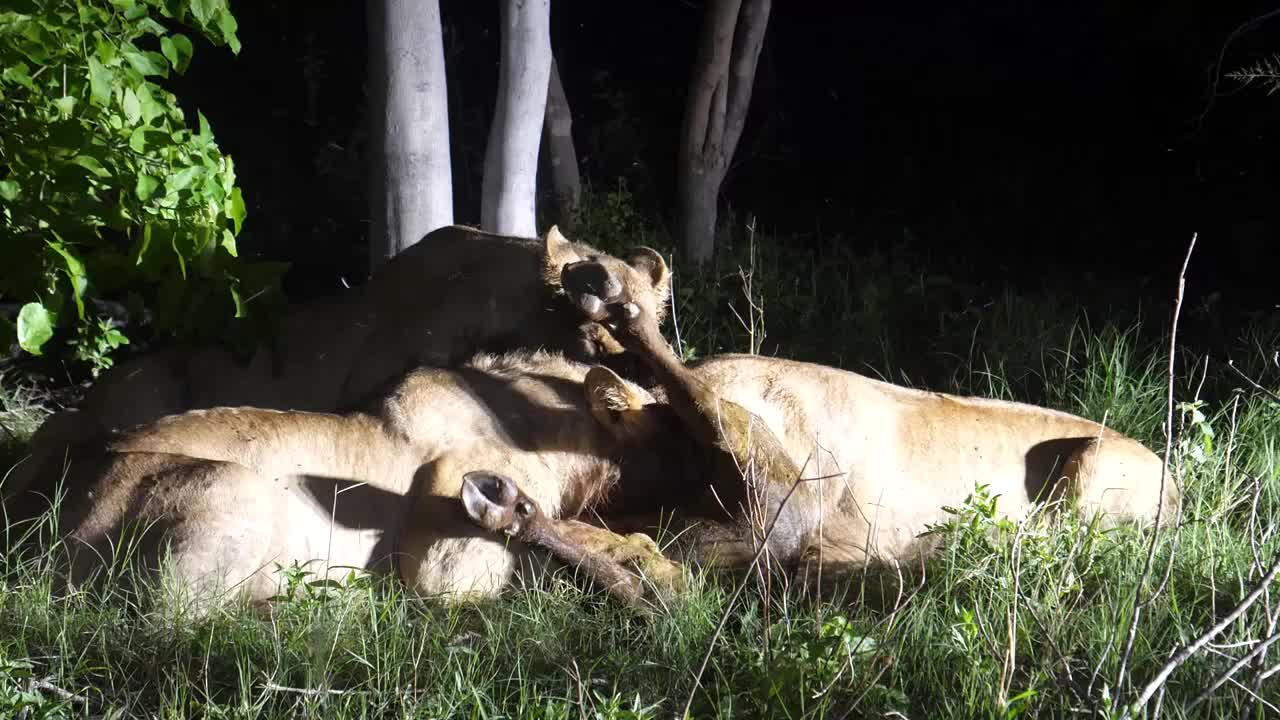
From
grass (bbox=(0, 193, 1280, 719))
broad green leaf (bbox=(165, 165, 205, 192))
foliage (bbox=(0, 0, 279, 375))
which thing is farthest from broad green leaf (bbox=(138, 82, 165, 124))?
grass (bbox=(0, 193, 1280, 719))

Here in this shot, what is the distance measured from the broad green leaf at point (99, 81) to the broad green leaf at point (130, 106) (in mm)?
62

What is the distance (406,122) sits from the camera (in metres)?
5.14

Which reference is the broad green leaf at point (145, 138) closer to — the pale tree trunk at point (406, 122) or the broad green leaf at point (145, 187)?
the broad green leaf at point (145, 187)

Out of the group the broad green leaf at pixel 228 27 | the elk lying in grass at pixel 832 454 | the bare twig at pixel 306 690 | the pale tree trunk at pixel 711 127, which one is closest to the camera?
the bare twig at pixel 306 690

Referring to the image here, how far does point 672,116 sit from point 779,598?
673cm

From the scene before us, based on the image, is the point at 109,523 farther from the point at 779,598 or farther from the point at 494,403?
the point at 779,598

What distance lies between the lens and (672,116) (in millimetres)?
9773

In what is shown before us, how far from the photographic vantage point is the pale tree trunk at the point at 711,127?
7.89 meters

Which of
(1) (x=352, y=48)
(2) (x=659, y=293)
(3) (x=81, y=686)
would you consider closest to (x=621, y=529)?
(2) (x=659, y=293)

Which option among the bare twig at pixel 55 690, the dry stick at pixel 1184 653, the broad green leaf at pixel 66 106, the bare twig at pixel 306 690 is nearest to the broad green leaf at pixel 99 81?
the broad green leaf at pixel 66 106

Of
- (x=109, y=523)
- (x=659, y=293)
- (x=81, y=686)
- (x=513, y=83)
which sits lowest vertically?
(x=81, y=686)

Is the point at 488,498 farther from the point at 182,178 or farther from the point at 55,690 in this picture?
the point at 182,178

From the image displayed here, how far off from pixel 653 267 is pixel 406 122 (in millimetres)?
1470

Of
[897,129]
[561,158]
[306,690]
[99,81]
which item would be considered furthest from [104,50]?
[897,129]
